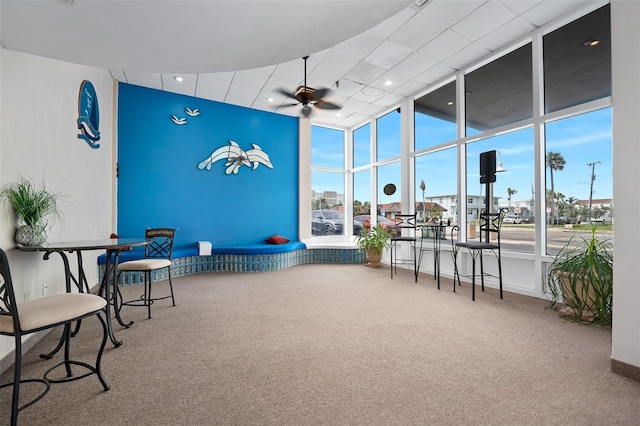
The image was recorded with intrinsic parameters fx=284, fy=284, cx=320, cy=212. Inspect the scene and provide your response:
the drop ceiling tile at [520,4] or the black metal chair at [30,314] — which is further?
the drop ceiling tile at [520,4]

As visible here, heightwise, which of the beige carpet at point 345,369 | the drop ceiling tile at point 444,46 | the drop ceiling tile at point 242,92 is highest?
the drop ceiling tile at point 444,46

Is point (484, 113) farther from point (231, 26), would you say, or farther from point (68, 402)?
point (68, 402)

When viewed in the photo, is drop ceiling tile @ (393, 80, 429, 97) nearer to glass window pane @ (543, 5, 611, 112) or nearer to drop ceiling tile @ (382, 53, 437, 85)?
drop ceiling tile @ (382, 53, 437, 85)

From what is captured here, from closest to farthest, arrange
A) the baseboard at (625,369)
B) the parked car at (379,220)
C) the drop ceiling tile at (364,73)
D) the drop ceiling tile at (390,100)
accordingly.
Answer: the baseboard at (625,369) < the drop ceiling tile at (364,73) < the drop ceiling tile at (390,100) < the parked car at (379,220)

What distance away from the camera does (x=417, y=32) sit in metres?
3.82

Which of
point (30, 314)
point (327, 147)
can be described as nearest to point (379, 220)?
point (327, 147)

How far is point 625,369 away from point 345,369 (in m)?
1.92

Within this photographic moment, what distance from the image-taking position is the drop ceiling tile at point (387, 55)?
415 cm

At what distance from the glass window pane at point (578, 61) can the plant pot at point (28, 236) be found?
581cm

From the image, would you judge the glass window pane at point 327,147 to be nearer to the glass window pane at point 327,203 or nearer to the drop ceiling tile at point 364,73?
the glass window pane at point 327,203

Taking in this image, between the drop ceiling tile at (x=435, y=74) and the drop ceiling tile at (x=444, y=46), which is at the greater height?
the drop ceiling tile at (x=435, y=74)

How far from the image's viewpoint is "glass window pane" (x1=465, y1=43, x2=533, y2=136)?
165 inches

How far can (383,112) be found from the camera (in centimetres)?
672

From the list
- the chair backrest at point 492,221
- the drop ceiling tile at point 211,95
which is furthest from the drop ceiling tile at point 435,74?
the drop ceiling tile at point 211,95
